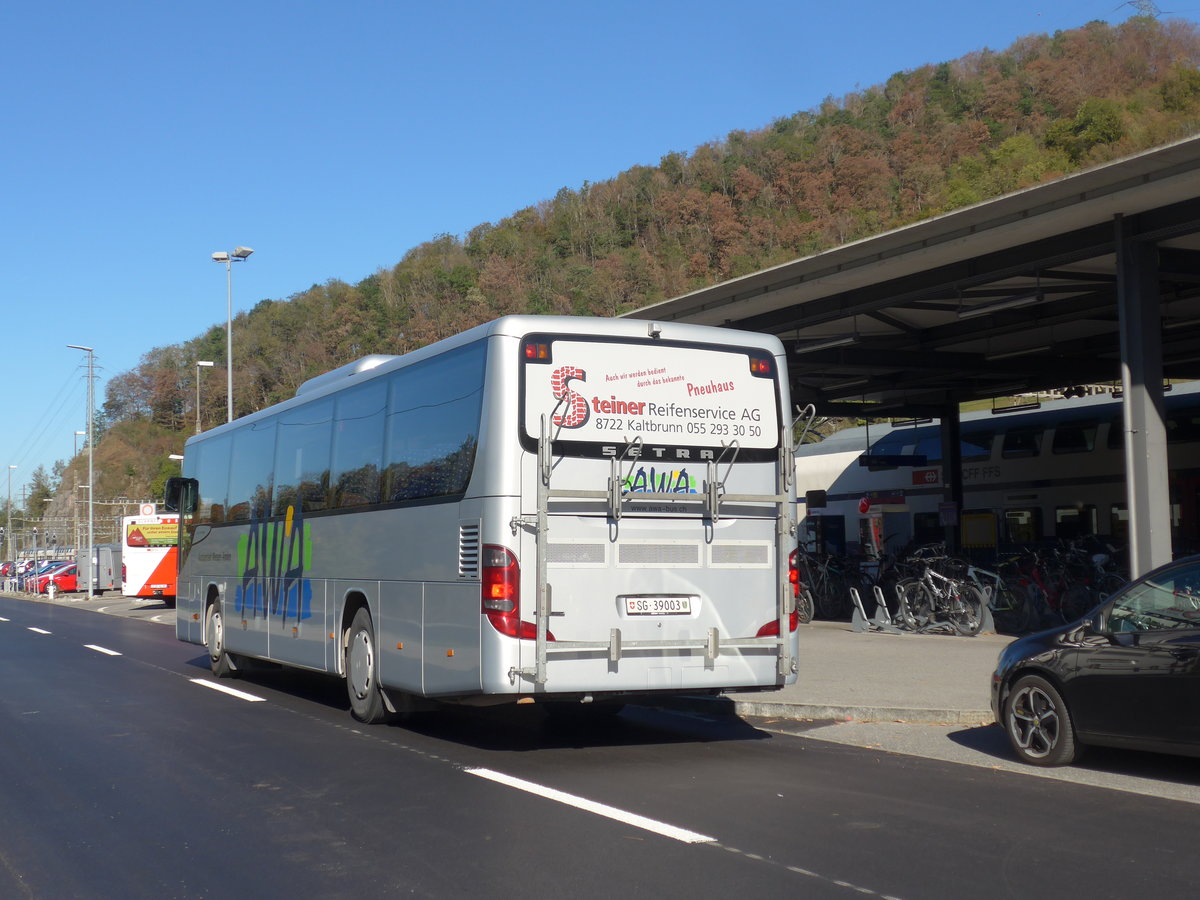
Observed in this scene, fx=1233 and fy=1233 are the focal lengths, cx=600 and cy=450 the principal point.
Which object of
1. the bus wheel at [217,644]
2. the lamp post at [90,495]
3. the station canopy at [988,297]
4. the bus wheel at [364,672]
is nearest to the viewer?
the bus wheel at [364,672]

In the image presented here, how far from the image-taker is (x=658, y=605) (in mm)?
9453

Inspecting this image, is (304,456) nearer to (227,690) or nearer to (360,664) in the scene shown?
(360,664)

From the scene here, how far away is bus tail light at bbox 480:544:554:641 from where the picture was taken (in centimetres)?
897

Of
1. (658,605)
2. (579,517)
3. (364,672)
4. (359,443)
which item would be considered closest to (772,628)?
(658,605)

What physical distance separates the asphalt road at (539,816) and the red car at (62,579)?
192ft

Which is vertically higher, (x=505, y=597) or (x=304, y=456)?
(x=304, y=456)

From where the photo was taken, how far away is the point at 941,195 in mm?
68375

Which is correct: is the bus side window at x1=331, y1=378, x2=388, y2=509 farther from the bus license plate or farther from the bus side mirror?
the bus side mirror

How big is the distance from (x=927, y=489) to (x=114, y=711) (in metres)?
22.4

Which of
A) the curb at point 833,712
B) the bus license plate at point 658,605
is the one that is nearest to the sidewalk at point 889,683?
the curb at point 833,712

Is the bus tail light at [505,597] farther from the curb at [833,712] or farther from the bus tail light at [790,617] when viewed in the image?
the curb at [833,712]

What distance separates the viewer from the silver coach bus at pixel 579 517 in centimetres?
909

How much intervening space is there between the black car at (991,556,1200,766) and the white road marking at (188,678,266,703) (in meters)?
8.38

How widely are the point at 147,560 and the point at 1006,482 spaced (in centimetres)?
2736
